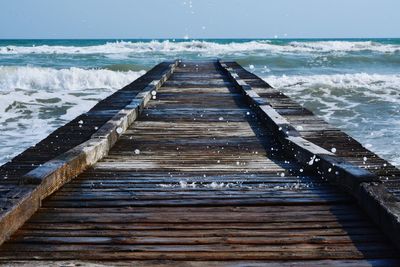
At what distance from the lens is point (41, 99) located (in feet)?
47.2

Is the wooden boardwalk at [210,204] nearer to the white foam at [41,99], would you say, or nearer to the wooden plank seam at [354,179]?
the wooden plank seam at [354,179]

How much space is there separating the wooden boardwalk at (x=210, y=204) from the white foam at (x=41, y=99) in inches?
147

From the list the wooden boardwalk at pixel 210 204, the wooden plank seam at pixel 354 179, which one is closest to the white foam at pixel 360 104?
the wooden plank seam at pixel 354 179

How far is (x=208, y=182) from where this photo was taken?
133 inches

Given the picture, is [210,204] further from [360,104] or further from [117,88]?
[117,88]

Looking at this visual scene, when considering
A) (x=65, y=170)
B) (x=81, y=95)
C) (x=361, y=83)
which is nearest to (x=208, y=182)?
(x=65, y=170)

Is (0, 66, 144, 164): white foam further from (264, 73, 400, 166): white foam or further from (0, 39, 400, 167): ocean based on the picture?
(264, 73, 400, 166): white foam

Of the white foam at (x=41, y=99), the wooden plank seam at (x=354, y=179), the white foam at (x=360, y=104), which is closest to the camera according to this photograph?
the wooden plank seam at (x=354, y=179)

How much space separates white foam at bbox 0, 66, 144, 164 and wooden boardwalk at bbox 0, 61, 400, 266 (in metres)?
3.74

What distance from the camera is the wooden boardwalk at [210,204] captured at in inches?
85.9

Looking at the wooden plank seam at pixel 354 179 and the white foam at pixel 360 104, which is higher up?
the wooden plank seam at pixel 354 179

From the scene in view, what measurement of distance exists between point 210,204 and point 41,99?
1247cm

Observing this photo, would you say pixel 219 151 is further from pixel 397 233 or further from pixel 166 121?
pixel 397 233

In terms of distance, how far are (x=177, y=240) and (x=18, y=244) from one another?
0.71 meters
